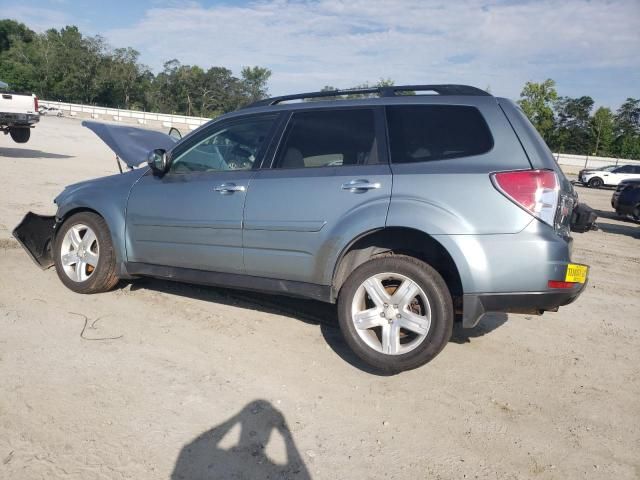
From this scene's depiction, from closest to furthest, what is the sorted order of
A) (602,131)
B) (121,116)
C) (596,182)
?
1. (596,182)
2. (121,116)
3. (602,131)

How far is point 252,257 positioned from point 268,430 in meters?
1.47

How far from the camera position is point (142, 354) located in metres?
3.55

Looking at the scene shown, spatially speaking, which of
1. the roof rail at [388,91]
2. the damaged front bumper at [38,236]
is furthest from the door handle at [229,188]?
the damaged front bumper at [38,236]

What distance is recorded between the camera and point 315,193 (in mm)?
3621

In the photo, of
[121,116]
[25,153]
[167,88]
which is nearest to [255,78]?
[167,88]

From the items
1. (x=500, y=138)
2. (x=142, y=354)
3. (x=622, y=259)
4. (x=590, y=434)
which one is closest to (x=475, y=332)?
(x=590, y=434)

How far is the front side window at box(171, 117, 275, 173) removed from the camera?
→ 4125 mm

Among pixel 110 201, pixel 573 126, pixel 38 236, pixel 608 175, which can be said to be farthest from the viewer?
pixel 573 126

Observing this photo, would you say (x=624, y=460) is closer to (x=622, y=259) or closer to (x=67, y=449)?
(x=67, y=449)

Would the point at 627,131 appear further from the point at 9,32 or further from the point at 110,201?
the point at 9,32

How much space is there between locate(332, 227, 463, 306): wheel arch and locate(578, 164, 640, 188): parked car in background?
2820 cm

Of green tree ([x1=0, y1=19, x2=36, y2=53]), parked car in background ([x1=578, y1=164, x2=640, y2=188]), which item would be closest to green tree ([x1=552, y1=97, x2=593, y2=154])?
parked car in background ([x1=578, y1=164, x2=640, y2=188])

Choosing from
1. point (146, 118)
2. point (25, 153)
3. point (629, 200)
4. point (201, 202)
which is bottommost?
point (25, 153)

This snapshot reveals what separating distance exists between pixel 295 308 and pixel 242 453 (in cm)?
215
